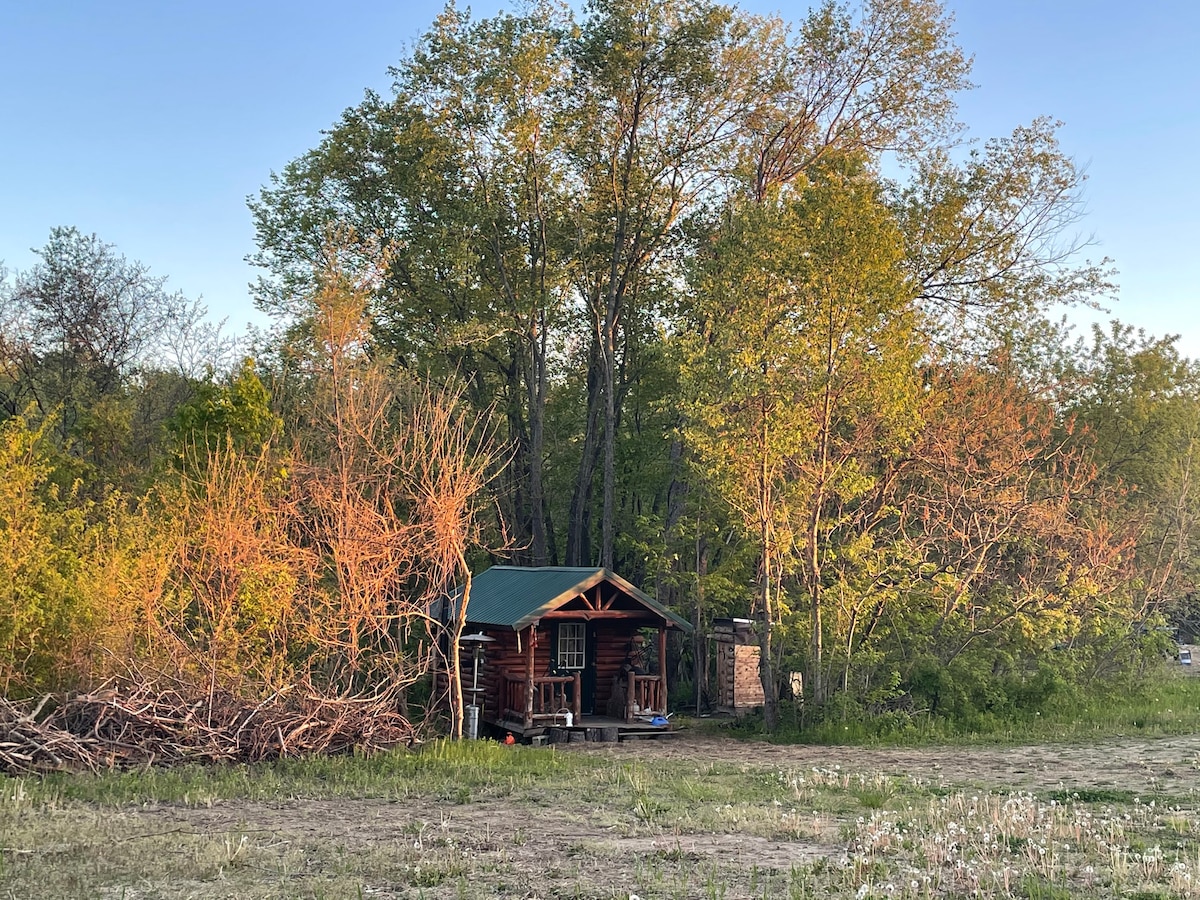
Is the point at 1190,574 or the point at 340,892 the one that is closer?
the point at 340,892

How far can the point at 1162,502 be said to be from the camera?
1196 inches

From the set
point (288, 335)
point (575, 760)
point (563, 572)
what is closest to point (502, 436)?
point (288, 335)

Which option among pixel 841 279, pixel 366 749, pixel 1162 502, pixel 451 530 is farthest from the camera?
pixel 1162 502

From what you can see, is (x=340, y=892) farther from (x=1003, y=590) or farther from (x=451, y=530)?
(x=1003, y=590)

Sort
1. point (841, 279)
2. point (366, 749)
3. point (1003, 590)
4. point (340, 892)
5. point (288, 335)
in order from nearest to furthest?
point (340, 892)
point (366, 749)
point (841, 279)
point (1003, 590)
point (288, 335)

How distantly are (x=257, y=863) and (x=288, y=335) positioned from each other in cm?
2163

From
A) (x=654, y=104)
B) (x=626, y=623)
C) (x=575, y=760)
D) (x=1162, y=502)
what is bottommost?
(x=575, y=760)

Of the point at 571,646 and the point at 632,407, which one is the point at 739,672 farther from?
the point at 632,407

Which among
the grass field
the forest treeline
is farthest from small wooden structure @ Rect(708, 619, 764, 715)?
the grass field

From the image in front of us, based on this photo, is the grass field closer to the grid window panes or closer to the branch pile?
the branch pile

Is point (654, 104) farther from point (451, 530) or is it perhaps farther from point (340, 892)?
point (340, 892)

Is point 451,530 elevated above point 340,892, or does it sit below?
above

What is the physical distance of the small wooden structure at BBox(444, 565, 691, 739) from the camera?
2084 centimetres

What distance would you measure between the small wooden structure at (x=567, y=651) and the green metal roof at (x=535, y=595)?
0.02 m
